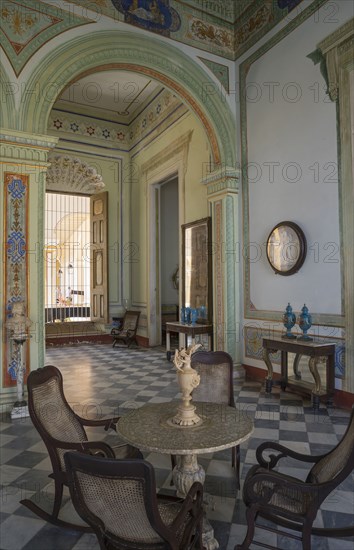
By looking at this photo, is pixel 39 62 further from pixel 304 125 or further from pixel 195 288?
pixel 195 288

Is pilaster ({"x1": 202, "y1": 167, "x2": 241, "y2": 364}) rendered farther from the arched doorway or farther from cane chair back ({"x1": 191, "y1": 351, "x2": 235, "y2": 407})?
cane chair back ({"x1": 191, "y1": 351, "x2": 235, "y2": 407})

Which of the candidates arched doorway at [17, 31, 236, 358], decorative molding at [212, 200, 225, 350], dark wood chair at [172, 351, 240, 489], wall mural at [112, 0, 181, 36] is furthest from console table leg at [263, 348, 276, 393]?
wall mural at [112, 0, 181, 36]

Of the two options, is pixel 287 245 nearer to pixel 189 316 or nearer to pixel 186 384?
pixel 189 316

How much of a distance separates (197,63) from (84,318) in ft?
25.8

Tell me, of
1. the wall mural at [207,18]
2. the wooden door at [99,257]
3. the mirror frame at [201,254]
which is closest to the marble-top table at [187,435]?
the mirror frame at [201,254]

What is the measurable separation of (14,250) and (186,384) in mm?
3654

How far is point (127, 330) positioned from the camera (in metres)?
10.3

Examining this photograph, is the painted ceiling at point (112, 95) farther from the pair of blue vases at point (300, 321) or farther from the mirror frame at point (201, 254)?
the pair of blue vases at point (300, 321)

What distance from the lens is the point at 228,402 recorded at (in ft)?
10.9

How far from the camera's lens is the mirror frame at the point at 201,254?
738cm

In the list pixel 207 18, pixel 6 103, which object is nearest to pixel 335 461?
pixel 6 103

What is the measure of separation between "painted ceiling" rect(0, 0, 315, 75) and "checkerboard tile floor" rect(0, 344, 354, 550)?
15.1 ft

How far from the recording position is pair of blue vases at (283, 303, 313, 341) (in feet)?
17.0

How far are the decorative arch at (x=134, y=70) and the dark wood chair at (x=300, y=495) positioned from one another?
5.03 meters
